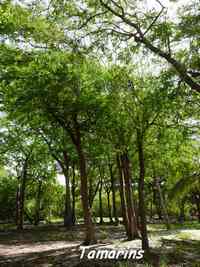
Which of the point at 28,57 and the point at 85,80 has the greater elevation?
the point at 28,57

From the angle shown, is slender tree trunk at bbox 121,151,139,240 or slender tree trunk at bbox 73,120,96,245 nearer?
slender tree trunk at bbox 73,120,96,245

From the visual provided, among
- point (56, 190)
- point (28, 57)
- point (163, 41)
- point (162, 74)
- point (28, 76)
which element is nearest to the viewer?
point (163, 41)

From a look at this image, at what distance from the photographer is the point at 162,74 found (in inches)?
516

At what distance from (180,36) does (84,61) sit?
379cm

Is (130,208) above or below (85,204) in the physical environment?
below

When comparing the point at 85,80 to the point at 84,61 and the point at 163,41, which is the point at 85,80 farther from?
the point at 163,41

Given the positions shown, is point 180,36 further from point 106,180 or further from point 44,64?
point 106,180

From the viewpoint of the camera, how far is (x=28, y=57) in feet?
60.6

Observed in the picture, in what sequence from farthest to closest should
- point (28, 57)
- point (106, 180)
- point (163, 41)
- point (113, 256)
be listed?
point (106, 180) < point (28, 57) < point (113, 256) < point (163, 41)

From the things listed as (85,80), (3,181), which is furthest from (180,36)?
(3,181)

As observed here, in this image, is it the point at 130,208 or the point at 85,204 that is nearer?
the point at 85,204

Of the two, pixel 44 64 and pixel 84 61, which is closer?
pixel 84 61

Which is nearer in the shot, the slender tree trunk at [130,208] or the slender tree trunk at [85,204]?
the slender tree trunk at [85,204]

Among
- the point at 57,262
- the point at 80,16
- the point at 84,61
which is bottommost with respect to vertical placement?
the point at 57,262
